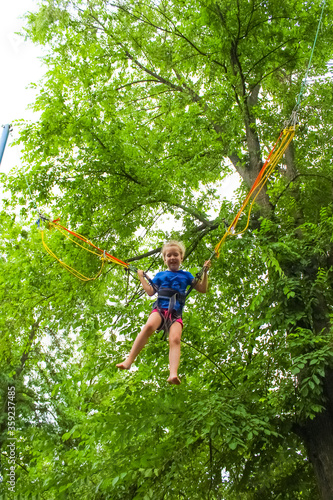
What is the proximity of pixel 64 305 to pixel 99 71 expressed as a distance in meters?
4.00

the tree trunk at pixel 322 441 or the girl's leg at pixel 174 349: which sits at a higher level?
the girl's leg at pixel 174 349

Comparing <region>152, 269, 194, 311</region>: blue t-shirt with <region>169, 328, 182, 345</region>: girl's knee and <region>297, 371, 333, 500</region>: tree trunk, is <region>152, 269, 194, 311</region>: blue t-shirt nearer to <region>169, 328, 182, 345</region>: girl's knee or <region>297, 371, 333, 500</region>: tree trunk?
<region>169, 328, 182, 345</region>: girl's knee

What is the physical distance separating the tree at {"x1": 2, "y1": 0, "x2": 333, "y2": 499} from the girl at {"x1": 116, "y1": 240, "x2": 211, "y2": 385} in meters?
0.85

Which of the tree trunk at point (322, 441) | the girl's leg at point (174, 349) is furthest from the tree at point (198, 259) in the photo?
the girl's leg at point (174, 349)

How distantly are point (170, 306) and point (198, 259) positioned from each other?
364 cm

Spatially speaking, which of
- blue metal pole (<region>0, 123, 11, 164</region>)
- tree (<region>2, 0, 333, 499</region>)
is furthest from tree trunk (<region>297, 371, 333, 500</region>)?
blue metal pole (<region>0, 123, 11, 164</region>)

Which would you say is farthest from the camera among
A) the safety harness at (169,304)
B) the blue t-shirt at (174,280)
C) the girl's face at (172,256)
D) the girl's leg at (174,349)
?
the girl's face at (172,256)

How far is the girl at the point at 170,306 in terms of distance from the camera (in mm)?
3559

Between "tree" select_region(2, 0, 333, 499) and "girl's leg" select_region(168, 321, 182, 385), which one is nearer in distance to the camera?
"girl's leg" select_region(168, 321, 182, 385)

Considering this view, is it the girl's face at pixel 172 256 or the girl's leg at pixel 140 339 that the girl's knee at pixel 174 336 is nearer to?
the girl's leg at pixel 140 339

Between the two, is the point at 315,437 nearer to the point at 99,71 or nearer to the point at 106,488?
the point at 106,488

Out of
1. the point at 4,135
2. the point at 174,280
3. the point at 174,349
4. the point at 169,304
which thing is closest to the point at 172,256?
the point at 174,280

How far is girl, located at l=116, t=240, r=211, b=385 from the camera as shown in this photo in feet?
11.7

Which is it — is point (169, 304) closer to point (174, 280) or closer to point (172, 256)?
point (174, 280)
